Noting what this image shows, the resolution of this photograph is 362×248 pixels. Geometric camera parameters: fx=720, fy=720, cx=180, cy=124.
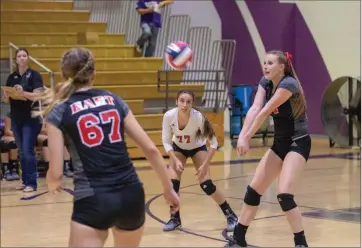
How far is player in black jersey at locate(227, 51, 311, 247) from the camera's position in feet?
20.5

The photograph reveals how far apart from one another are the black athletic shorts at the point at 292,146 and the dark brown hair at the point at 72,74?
9.28 ft

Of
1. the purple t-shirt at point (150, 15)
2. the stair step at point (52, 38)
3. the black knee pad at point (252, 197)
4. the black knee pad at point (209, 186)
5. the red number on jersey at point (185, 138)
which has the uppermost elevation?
the purple t-shirt at point (150, 15)

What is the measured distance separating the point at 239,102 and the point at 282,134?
426 inches

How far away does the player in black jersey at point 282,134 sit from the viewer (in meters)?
6.24

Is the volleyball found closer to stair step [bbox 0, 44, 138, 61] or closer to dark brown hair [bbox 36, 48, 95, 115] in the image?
dark brown hair [bbox 36, 48, 95, 115]

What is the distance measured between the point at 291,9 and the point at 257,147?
4477mm

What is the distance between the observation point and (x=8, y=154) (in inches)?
473

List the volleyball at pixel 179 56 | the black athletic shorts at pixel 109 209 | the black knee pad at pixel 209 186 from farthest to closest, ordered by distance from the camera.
Result: the volleyball at pixel 179 56 < the black knee pad at pixel 209 186 < the black athletic shorts at pixel 109 209

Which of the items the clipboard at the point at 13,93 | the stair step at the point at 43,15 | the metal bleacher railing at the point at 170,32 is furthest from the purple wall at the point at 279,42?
the clipboard at the point at 13,93

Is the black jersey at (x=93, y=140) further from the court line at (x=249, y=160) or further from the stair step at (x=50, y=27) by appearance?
the stair step at (x=50, y=27)

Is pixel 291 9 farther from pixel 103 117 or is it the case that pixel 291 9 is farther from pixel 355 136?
pixel 103 117

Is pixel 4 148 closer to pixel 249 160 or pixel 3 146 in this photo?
pixel 3 146

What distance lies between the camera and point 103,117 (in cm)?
395

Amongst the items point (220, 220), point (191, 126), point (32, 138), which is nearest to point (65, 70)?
point (191, 126)
